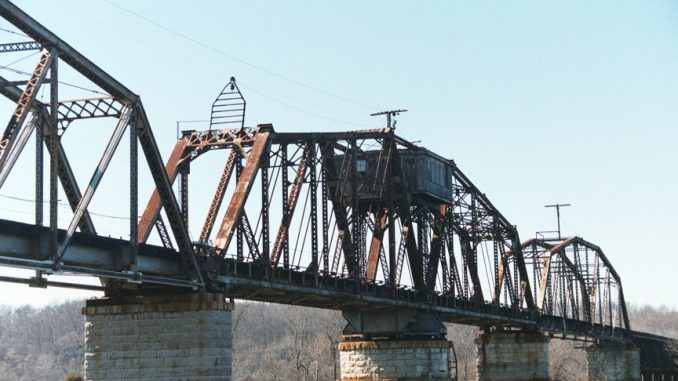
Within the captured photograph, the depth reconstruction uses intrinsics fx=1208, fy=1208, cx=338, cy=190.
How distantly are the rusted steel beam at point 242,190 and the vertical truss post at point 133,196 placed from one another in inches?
252

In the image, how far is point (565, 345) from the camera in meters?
192

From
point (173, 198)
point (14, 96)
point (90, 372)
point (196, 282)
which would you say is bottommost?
point (90, 372)

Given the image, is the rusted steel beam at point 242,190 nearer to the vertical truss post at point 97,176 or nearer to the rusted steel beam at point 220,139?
the rusted steel beam at point 220,139

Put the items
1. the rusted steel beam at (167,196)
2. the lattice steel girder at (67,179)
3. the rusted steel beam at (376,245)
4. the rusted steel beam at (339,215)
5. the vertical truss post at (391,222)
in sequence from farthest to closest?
1. the rusted steel beam at (376,245)
2. the vertical truss post at (391,222)
3. the rusted steel beam at (339,215)
4. the rusted steel beam at (167,196)
5. the lattice steel girder at (67,179)

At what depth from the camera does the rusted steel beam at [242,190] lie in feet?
141

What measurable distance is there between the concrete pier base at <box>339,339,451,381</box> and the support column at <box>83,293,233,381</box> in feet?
76.6

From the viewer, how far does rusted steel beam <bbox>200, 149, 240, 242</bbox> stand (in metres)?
45.3

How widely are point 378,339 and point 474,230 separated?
19.0 m

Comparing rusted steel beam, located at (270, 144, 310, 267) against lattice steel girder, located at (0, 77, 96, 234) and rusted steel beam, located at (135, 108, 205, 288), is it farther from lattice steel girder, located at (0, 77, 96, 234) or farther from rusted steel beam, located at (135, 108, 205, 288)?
lattice steel girder, located at (0, 77, 96, 234)

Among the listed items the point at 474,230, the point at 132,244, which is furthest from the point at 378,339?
the point at 132,244

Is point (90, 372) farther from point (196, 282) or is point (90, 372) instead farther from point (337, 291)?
point (337, 291)

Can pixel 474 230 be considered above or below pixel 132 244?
above

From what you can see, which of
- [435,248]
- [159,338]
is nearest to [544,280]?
[435,248]

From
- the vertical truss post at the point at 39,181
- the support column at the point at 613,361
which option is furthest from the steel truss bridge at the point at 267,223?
the support column at the point at 613,361
